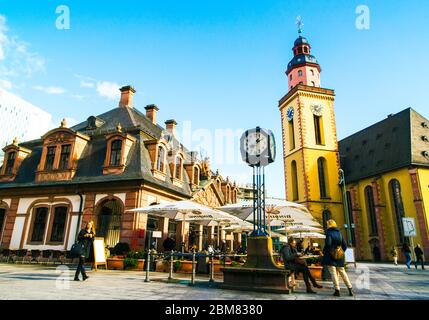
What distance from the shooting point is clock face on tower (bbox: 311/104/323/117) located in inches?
1694

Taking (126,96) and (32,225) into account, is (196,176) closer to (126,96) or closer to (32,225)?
(126,96)

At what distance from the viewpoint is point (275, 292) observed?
767 cm

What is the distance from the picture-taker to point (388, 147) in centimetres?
3794

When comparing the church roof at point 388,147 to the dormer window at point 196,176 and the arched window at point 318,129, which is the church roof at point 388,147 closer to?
→ the arched window at point 318,129

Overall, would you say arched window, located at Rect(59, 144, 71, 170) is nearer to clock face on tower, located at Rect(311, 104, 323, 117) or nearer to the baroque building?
the baroque building

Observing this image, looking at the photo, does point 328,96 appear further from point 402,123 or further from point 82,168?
point 82,168

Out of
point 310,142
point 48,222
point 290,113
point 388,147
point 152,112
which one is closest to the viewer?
point 48,222

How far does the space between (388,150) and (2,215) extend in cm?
4206

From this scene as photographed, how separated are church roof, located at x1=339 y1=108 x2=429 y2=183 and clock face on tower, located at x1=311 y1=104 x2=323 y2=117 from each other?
8483mm

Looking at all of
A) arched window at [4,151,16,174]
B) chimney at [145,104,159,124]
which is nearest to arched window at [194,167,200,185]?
chimney at [145,104,159,124]

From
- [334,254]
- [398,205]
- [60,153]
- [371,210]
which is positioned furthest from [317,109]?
[334,254]

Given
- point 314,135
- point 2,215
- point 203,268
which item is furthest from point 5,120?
point 203,268

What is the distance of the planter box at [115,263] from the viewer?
15016 mm

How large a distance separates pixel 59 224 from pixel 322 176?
111 ft
